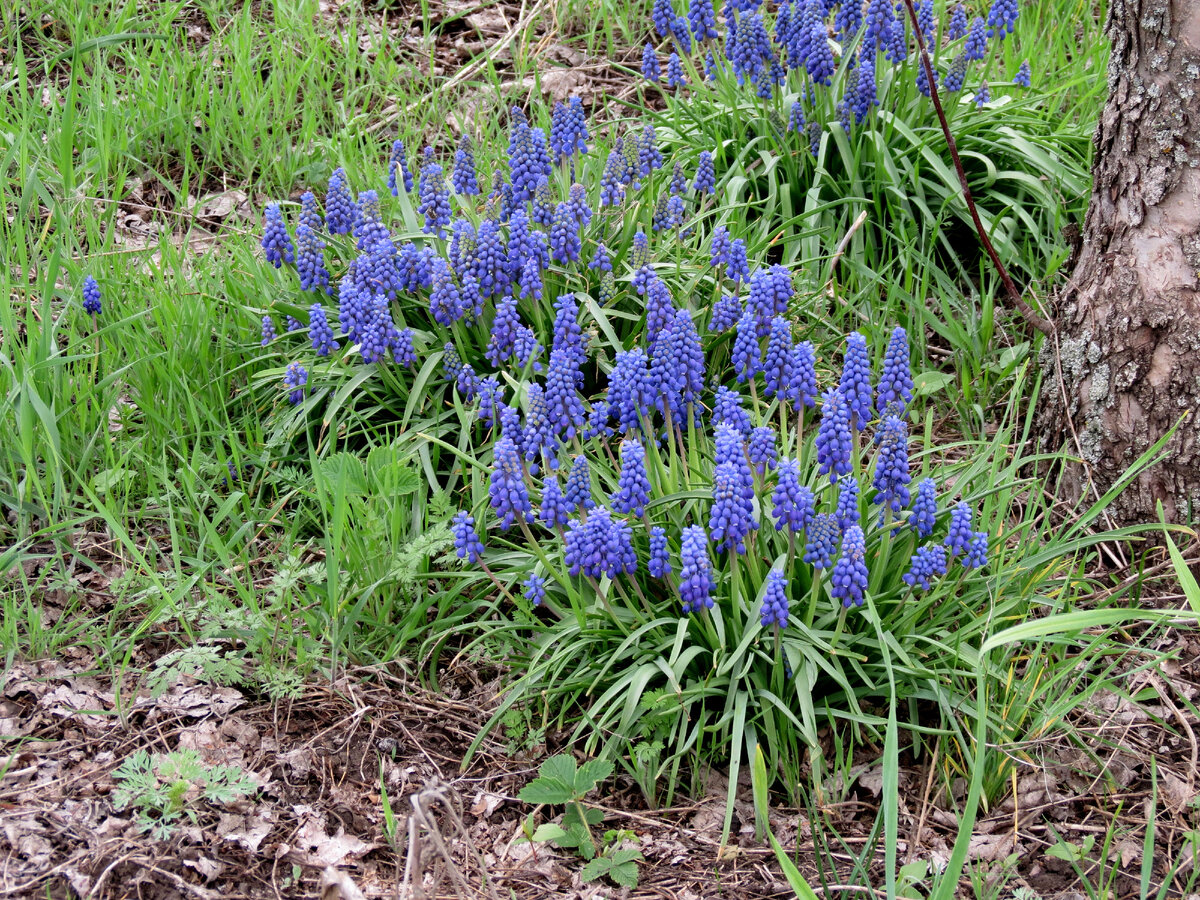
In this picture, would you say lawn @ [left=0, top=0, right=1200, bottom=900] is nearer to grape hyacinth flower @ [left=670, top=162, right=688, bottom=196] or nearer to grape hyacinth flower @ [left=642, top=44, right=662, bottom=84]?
grape hyacinth flower @ [left=670, top=162, right=688, bottom=196]

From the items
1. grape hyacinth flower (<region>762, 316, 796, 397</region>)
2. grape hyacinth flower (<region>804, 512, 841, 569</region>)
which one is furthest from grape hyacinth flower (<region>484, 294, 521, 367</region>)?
grape hyacinth flower (<region>804, 512, 841, 569</region>)

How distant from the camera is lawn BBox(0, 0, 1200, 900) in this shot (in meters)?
3.26

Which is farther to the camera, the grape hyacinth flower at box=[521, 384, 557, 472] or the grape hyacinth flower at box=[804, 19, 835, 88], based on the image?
the grape hyacinth flower at box=[804, 19, 835, 88]

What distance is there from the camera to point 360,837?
331 centimetres

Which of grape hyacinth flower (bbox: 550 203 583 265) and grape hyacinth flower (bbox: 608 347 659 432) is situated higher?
grape hyacinth flower (bbox: 550 203 583 265)

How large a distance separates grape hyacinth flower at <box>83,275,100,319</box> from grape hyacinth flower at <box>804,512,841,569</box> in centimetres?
268

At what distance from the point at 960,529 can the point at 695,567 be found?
0.84m

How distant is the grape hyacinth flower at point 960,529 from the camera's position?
3.38 metres

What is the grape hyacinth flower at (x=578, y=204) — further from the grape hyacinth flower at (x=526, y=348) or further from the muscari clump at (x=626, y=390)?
the grape hyacinth flower at (x=526, y=348)

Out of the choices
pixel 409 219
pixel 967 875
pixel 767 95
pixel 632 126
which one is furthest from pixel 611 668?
pixel 632 126

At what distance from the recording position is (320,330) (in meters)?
4.64

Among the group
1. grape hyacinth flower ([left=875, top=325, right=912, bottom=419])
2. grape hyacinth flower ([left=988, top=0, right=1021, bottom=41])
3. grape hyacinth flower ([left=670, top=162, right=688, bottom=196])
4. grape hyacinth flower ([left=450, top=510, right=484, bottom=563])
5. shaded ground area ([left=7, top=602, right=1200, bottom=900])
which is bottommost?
shaded ground area ([left=7, top=602, right=1200, bottom=900])

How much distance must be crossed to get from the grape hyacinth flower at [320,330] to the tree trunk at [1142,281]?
9.77 feet

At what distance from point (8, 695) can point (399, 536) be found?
1.36 meters
